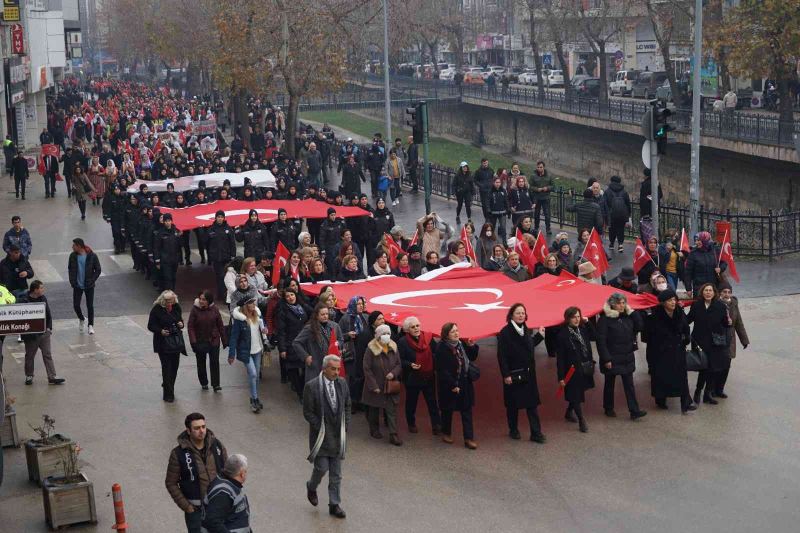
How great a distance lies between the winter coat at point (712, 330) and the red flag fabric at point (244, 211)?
1007 centimetres

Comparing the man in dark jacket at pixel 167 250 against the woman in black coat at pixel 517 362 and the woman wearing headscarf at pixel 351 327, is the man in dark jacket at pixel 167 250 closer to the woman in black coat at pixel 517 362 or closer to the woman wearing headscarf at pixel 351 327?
the woman wearing headscarf at pixel 351 327

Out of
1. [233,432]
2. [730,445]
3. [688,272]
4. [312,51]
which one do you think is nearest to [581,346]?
[730,445]

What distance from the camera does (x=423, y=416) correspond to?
14.6 m

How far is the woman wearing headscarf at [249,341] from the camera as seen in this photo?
49.3ft

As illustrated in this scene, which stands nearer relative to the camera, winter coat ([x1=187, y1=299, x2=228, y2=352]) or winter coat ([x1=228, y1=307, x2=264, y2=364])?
winter coat ([x1=228, y1=307, x2=264, y2=364])

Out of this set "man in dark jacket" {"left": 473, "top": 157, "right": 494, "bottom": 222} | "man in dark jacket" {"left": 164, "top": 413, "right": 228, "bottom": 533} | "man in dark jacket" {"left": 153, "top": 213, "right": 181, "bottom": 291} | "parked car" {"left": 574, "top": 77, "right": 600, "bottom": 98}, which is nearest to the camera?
"man in dark jacket" {"left": 164, "top": 413, "right": 228, "bottom": 533}

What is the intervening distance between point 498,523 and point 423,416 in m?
3.36

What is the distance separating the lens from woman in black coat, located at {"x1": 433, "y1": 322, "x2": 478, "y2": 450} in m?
13.3

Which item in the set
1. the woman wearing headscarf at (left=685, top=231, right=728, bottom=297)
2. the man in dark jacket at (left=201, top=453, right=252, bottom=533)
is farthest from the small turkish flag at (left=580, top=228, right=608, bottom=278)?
the man in dark jacket at (left=201, top=453, right=252, bottom=533)

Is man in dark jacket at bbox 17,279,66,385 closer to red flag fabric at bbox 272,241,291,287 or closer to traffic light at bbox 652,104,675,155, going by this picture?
red flag fabric at bbox 272,241,291,287

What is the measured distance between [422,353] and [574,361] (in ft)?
5.34

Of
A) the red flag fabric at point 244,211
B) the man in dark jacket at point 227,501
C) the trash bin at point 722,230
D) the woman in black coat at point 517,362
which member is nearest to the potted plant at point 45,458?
the man in dark jacket at point 227,501

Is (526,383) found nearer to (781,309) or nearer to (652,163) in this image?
(781,309)

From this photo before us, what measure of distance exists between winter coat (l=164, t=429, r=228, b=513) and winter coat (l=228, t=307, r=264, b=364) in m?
5.27
